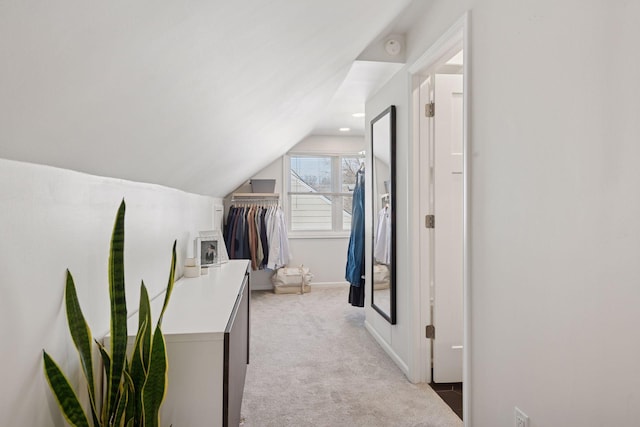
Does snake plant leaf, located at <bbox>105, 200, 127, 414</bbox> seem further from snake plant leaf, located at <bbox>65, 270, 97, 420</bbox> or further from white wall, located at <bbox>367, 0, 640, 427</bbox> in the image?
white wall, located at <bbox>367, 0, 640, 427</bbox>

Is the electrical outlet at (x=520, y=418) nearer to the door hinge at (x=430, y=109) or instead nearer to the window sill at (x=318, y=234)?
the door hinge at (x=430, y=109)

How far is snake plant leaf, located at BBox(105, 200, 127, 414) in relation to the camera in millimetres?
1097

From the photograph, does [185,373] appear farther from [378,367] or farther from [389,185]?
[389,185]

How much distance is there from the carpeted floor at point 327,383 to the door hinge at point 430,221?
3.55 feet

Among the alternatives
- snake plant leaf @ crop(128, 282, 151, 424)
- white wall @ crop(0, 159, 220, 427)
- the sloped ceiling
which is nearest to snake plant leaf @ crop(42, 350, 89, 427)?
white wall @ crop(0, 159, 220, 427)

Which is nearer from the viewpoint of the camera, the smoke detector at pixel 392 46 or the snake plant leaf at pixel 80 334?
the snake plant leaf at pixel 80 334

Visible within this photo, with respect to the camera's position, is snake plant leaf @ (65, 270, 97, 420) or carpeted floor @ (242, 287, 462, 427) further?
carpeted floor @ (242, 287, 462, 427)

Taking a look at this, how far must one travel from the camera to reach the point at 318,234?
19.3 ft

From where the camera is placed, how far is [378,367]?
2848 millimetres

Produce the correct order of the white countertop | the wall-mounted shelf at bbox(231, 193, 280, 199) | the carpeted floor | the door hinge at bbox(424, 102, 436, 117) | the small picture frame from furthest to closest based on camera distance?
the wall-mounted shelf at bbox(231, 193, 280, 199)
the small picture frame
the door hinge at bbox(424, 102, 436, 117)
the carpeted floor
the white countertop

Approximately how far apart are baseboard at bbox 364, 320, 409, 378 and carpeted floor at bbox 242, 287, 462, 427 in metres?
0.04

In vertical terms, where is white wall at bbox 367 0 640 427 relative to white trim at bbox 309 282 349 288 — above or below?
above

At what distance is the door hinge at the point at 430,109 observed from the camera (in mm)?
2602

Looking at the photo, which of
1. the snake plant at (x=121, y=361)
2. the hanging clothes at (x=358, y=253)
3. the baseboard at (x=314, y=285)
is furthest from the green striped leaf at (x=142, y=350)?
the baseboard at (x=314, y=285)
